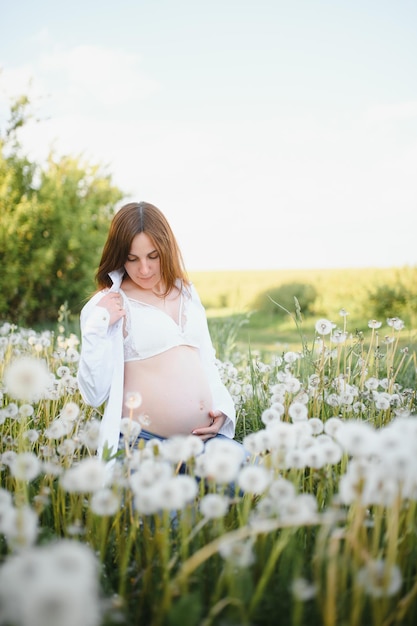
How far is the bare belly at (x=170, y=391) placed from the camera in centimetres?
307

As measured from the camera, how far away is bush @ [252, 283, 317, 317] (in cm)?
2080

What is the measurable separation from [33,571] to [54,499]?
3.95 feet

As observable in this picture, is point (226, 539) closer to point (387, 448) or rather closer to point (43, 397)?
point (387, 448)

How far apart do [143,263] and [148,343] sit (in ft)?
1.63

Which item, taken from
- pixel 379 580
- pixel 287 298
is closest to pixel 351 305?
pixel 287 298

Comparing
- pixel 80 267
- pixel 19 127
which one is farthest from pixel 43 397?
pixel 19 127

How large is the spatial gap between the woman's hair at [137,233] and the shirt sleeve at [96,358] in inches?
18.1

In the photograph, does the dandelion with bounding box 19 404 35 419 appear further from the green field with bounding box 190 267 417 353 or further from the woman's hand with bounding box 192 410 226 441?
the green field with bounding box 190 267 417 353

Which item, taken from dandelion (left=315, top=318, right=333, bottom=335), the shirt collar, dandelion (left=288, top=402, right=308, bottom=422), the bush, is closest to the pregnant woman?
the shirt collar

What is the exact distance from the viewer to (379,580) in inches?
49.9

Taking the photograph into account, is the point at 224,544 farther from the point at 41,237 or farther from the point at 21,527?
the point at 41,237

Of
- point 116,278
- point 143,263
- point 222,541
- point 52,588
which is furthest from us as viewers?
point 116,278

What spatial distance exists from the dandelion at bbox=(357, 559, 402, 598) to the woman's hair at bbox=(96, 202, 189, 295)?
241 centimetres

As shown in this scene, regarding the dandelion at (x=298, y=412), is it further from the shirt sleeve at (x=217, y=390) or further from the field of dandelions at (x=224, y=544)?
the shirt sleeve at (x=217, y=390)
